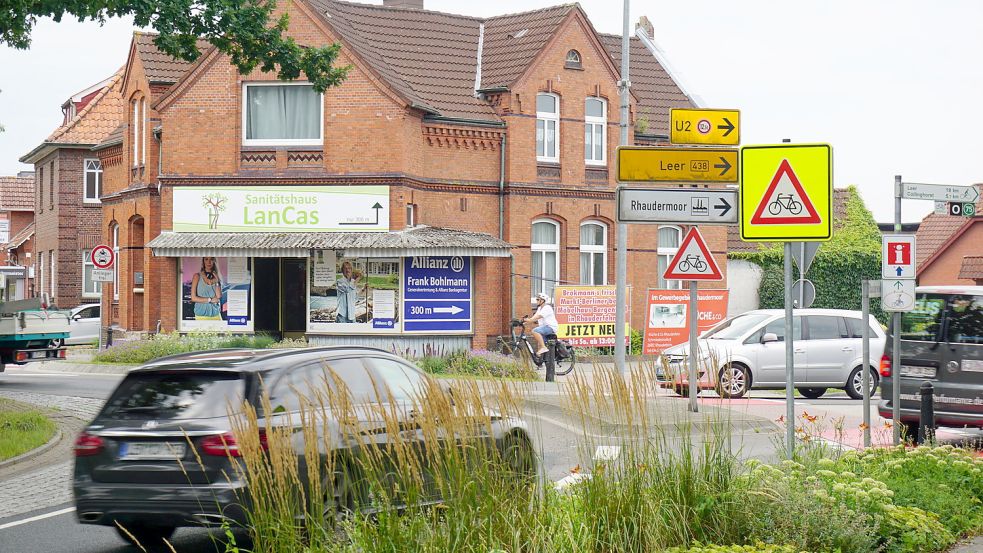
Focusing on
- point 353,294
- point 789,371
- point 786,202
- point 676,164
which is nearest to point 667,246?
point 353,294

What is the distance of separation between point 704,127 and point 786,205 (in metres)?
5.01

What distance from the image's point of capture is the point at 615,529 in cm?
646

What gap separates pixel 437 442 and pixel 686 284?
102 feet

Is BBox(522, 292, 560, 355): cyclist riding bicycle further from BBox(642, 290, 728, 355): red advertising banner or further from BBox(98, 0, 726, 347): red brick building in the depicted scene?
BBox(98, 0, 726, 347): red brick building

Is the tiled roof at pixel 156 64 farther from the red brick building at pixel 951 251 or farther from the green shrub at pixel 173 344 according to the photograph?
the red brick building at pixel 951 251

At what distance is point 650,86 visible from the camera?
38062mm

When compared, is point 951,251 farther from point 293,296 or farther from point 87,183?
point 87,183

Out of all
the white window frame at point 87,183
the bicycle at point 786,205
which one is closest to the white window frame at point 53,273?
the white window frame at point 87,183

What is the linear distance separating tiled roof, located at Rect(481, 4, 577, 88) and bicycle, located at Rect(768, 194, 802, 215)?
77.7 feet

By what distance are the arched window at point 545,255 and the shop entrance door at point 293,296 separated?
6.53m

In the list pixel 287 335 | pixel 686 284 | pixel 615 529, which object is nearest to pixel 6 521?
pixel 615 529

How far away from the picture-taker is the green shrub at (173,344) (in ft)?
90.2

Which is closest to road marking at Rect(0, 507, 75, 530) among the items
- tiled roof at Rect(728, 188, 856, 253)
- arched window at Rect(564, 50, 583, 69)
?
arched window at Rect(564, 50, 583, 69)

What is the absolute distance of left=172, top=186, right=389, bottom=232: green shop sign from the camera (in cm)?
2984
